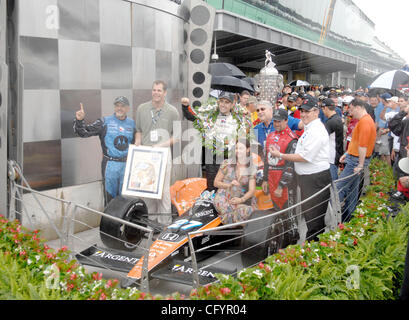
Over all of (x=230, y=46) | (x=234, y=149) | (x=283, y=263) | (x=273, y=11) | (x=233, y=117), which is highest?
(x=273, y=11)

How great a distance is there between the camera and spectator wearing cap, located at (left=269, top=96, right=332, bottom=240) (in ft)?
15.6

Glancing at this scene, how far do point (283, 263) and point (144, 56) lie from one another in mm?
4720

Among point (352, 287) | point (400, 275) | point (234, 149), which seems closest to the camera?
point (352, 287)

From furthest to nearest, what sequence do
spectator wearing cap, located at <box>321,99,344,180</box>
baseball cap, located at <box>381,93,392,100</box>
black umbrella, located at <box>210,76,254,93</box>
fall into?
black umbrella, located at <box>210,76,254,93</box> → baseball cap, located at <box>381,93,392,100</box> → spectator wearing cap, located at <box>321,99,344,180</box>

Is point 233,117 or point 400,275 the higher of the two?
point 233,117

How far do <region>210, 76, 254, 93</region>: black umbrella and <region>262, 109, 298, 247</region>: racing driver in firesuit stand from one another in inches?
185

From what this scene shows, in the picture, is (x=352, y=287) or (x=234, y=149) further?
(x=234, y=149)

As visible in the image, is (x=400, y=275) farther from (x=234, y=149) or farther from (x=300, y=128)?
(x=300, y=128)

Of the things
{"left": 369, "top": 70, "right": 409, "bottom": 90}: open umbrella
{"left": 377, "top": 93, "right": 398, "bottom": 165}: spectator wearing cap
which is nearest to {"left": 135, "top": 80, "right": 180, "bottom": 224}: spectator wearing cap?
{"left": 369, "top": 70, "right": 409, "bottom": 90}: open umbrella

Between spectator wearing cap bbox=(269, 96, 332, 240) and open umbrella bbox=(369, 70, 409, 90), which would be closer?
spectator wearing cap bbox=(269, 96, 332, 240)

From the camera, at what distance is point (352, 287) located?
8.79 ft

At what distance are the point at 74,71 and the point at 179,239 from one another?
289cm

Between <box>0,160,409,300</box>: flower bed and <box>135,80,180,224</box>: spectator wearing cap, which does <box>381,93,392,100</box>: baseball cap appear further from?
<box>0,160,409,300</box>: flower bed
